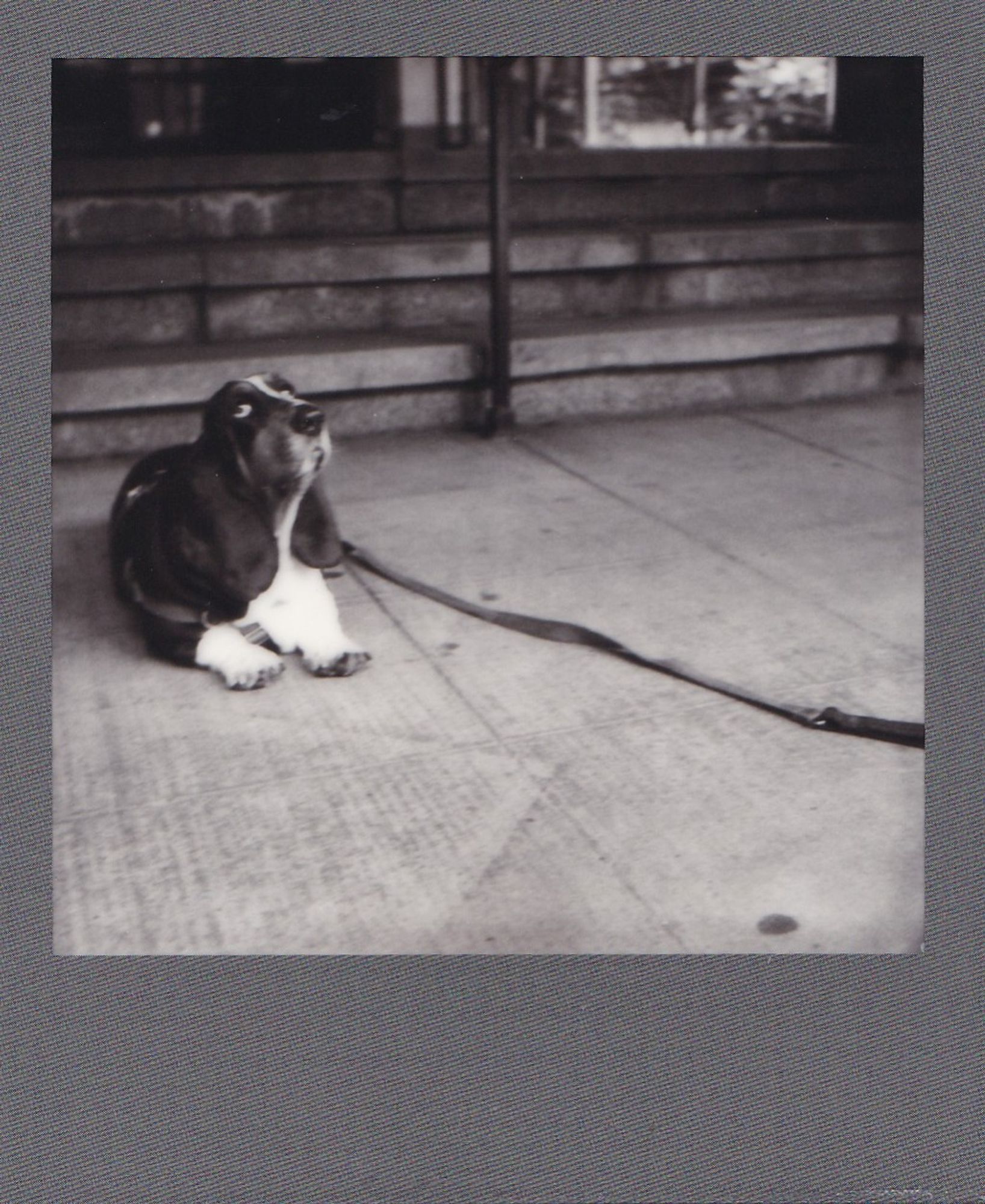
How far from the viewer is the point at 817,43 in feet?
6.88

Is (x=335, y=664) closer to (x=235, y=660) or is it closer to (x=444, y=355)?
(x=235, y=660)

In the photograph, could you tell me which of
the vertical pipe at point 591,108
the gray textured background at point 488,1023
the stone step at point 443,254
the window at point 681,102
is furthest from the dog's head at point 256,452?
the vertical pipe at point 591,108

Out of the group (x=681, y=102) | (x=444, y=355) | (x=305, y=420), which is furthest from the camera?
(x=681, y=102)

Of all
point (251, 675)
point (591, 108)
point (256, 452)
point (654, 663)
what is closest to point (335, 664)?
point (251, 675)

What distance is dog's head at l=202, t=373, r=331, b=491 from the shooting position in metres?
3.10

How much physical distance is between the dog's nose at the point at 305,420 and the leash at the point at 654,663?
2.78 feet

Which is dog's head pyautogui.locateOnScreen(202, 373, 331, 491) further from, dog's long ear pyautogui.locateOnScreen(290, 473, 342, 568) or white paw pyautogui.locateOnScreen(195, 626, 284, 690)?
white paw pyautogui.locateOnScreen(195, 626, 284, 690)

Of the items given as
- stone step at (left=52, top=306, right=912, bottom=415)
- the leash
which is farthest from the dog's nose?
stone step at (left=52, top=306, right=912, bottom=415)

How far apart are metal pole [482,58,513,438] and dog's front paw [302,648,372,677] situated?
2446 mm

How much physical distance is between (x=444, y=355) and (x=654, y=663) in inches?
106

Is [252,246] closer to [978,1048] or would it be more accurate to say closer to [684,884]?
[684,884]

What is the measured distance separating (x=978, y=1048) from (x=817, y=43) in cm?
158

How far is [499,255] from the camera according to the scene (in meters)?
5.46

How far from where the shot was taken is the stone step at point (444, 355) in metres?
5.33
